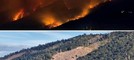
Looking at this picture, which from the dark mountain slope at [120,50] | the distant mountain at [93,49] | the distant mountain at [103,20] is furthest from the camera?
the dark mountain slope at [120,50]

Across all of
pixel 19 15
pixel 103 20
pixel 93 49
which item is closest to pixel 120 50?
pixel 93 49

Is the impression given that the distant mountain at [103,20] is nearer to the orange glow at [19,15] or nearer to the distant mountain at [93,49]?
the orange glow at [19,15]

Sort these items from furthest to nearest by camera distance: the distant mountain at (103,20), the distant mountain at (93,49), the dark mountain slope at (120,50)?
the dark mountain slope at (120,50), the distant mountain at (93,49), the distant mountain at (103,20)

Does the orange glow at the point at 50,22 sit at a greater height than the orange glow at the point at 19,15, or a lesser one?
lesser

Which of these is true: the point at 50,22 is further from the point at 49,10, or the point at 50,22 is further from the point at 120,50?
the point at 120,50

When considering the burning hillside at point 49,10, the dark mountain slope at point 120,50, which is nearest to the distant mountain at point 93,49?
the dark mountain slope at point 120,50

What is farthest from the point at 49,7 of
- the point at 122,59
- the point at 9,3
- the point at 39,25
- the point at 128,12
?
the point at 122,59

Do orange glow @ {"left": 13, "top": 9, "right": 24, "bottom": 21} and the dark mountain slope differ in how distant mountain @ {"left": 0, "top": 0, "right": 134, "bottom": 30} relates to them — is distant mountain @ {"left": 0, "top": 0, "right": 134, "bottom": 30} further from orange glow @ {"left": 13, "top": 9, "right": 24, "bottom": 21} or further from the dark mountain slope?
the dark mountain slope
